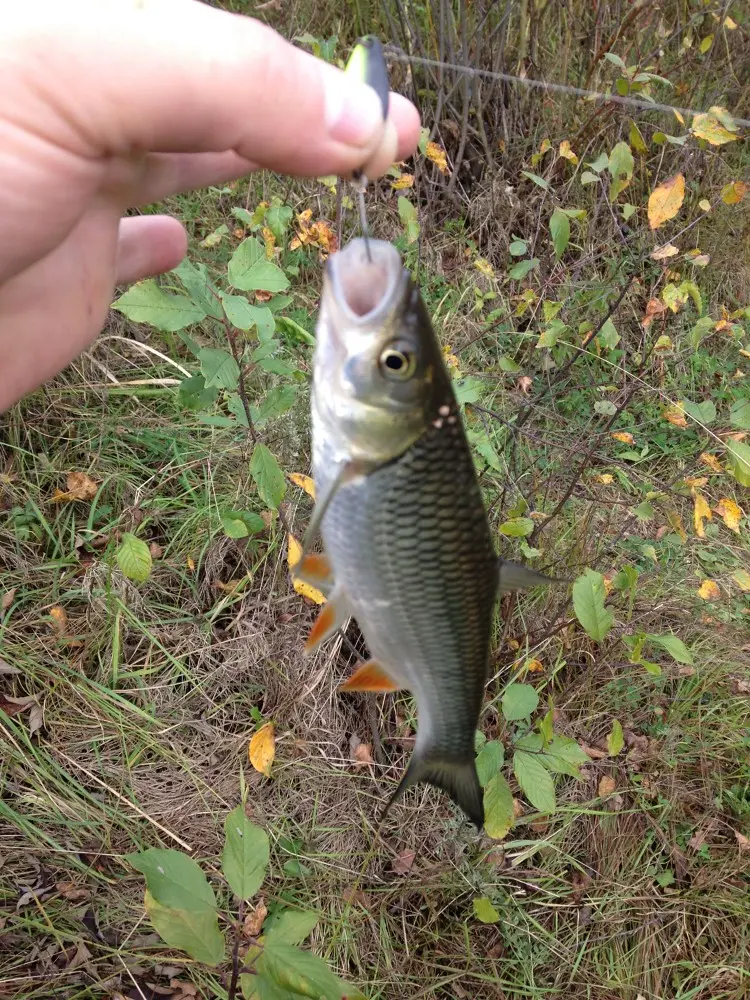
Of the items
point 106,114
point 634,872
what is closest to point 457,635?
point 106,114

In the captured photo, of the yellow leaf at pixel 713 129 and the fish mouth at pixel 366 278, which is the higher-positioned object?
the yellow leaf at pixel 713 129

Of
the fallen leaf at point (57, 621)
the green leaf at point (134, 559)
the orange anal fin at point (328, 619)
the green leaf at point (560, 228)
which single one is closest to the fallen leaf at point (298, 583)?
the green leaf at point (134, 559)

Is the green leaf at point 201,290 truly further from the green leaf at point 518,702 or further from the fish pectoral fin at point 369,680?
the green leaf at point 518,702

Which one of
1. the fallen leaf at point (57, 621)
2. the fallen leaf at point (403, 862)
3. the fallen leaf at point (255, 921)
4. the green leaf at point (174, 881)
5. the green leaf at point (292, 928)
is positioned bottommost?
the fallen leaf at point (403, 862)

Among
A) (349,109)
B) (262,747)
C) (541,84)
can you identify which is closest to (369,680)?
(262,747)

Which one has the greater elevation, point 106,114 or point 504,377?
point 106,114

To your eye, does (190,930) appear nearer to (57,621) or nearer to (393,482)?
(393,482)

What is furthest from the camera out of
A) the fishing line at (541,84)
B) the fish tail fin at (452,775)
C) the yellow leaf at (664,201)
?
the fishing line at (541,84)

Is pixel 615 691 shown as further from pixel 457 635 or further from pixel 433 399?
pixel 433 399
